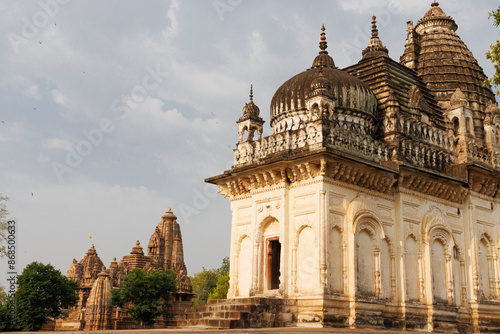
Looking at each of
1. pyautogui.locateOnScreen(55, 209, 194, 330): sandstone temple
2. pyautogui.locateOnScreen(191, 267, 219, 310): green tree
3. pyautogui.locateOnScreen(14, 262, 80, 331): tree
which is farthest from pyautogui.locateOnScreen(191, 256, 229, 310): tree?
pyautogui.locateOnScreen(14, 262, 80, 331): tree

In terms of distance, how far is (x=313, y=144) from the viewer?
17094mm

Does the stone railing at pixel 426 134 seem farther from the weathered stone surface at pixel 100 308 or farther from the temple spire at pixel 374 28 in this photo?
the weathered stone surface at pixel 100 308

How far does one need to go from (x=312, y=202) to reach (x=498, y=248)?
9.32 m

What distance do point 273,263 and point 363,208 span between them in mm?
3434

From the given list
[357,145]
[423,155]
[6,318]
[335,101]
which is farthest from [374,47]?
[6,318]

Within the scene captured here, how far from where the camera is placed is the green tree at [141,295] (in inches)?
1556

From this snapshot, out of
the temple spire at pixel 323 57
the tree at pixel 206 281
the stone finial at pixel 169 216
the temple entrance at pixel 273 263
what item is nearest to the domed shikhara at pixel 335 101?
the temple spire at pixel 323 57

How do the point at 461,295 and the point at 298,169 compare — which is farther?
the point at 461,295

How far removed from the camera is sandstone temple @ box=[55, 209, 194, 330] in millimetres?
37406

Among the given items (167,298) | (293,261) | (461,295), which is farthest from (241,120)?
(167,298)

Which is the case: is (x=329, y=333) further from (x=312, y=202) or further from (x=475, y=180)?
(x=475, y=180)

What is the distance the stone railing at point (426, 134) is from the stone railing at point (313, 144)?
156 centimetres

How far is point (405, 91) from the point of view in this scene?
2208cm

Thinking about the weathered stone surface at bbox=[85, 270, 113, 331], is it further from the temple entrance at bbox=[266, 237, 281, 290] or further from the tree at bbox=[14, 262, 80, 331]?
the temple entrance at bbox=[266, 237, 281, 290]
